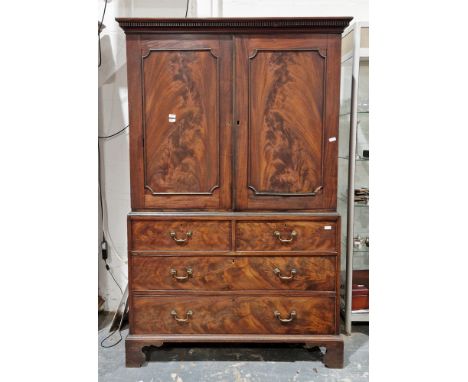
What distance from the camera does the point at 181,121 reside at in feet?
6.40

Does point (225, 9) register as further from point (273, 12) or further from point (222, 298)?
point (222, 298)

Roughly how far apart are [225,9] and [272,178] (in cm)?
129

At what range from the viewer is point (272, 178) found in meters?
1.98

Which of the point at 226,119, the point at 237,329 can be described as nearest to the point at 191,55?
the point at 226,119

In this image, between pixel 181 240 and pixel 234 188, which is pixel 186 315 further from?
pixel 234 188

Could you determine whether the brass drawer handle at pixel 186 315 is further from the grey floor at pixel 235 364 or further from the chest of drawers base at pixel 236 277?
the grey floor at pixel 235 364

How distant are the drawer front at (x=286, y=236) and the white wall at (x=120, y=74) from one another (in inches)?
41.1

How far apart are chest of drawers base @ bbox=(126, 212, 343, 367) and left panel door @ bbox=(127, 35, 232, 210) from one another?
0.45ft

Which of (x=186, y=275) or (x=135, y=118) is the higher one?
(x=135, y=118)

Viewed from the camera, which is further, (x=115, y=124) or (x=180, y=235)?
(x=115, y=124)

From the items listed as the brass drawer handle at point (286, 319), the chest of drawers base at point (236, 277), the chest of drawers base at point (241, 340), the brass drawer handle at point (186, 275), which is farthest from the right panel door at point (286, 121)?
the chest of drawers base at point (241, 340)

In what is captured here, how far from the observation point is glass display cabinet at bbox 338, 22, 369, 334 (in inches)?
89.4

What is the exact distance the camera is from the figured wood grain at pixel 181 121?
192 cm

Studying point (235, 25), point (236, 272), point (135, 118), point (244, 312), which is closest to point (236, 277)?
point (236, 272)
